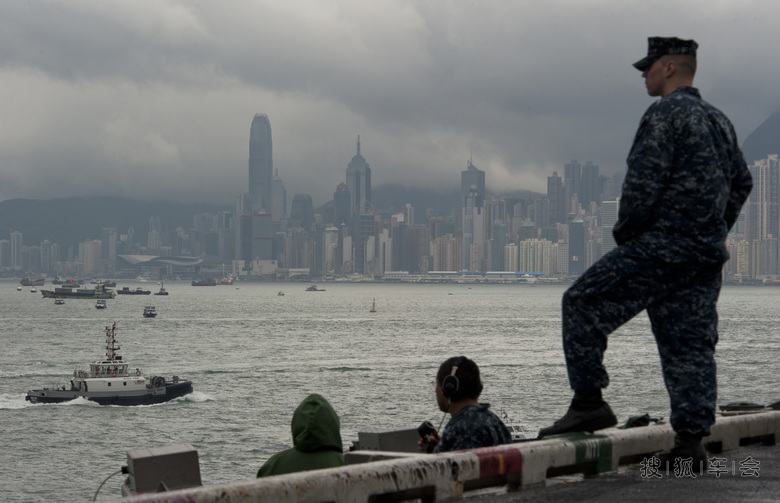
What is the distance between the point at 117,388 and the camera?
7500 cm

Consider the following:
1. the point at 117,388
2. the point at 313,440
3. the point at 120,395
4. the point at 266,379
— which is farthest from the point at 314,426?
the point at 266,379

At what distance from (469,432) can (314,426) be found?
2.72 ft

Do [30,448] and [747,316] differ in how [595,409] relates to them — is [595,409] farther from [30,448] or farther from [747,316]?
[747,316]

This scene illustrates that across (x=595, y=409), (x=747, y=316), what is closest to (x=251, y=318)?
(x=747, y=316)

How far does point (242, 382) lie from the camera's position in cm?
7906

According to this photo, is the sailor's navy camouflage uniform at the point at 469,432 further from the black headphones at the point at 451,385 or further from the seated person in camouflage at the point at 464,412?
the black headphones at the point at 451,385

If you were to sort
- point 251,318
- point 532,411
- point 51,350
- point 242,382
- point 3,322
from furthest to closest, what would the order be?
point 251,318 → point 3,322 → point 51,350 → point 242,382 → point 532,411

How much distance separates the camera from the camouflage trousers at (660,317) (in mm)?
5012

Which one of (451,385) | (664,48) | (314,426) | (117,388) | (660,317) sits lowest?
(117,388)

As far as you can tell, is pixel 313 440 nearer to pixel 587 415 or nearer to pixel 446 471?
pixel 446 471

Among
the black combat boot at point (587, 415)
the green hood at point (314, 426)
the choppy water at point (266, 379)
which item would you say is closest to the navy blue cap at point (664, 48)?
the black combat boot at point (587, 415)

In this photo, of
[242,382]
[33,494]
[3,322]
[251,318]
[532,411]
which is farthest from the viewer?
[251,318]

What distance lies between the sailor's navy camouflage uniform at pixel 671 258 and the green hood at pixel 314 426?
120 centimetres

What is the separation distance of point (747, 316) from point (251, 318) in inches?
3136
